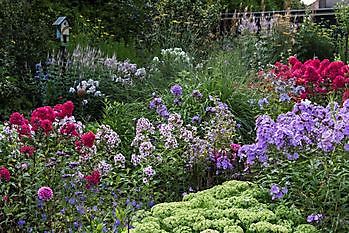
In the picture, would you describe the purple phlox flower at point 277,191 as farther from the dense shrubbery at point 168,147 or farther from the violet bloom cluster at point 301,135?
the violet bloom cluster at point 301,135

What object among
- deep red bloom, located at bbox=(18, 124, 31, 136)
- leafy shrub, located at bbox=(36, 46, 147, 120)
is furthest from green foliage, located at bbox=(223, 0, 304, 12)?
deep red bloom, located at bbox=(18, 124, 31, 136)

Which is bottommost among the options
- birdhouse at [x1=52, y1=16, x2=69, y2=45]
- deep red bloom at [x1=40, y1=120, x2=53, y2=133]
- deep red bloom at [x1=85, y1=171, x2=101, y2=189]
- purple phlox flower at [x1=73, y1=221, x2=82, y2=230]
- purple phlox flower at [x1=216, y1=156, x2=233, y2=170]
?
purple phlox flower at [x1=73, y1=221, x2=82, y2=230]

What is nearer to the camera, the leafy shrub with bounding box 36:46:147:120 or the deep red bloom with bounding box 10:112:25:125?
the deep red bloom with bounding box 10:112:25:125

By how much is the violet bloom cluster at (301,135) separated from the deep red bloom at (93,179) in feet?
3.11

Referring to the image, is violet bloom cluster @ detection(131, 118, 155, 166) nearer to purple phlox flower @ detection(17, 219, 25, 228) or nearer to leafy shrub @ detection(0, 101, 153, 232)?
leafy shrub @ detection(0, 101, 153, 232)

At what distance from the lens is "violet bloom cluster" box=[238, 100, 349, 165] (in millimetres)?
3586

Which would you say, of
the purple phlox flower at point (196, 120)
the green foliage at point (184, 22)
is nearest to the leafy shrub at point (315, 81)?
the purple phlox flower at point (196, 120)

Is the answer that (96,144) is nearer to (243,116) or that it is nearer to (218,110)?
(218,110)

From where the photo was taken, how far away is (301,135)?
147 inches

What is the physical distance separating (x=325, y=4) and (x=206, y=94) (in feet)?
46.2

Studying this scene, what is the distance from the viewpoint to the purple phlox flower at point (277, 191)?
11.7ft

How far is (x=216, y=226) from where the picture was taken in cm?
319

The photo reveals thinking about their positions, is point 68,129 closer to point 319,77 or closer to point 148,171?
point 148,171

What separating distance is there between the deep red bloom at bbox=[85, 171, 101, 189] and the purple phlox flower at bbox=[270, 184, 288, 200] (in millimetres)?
1176
